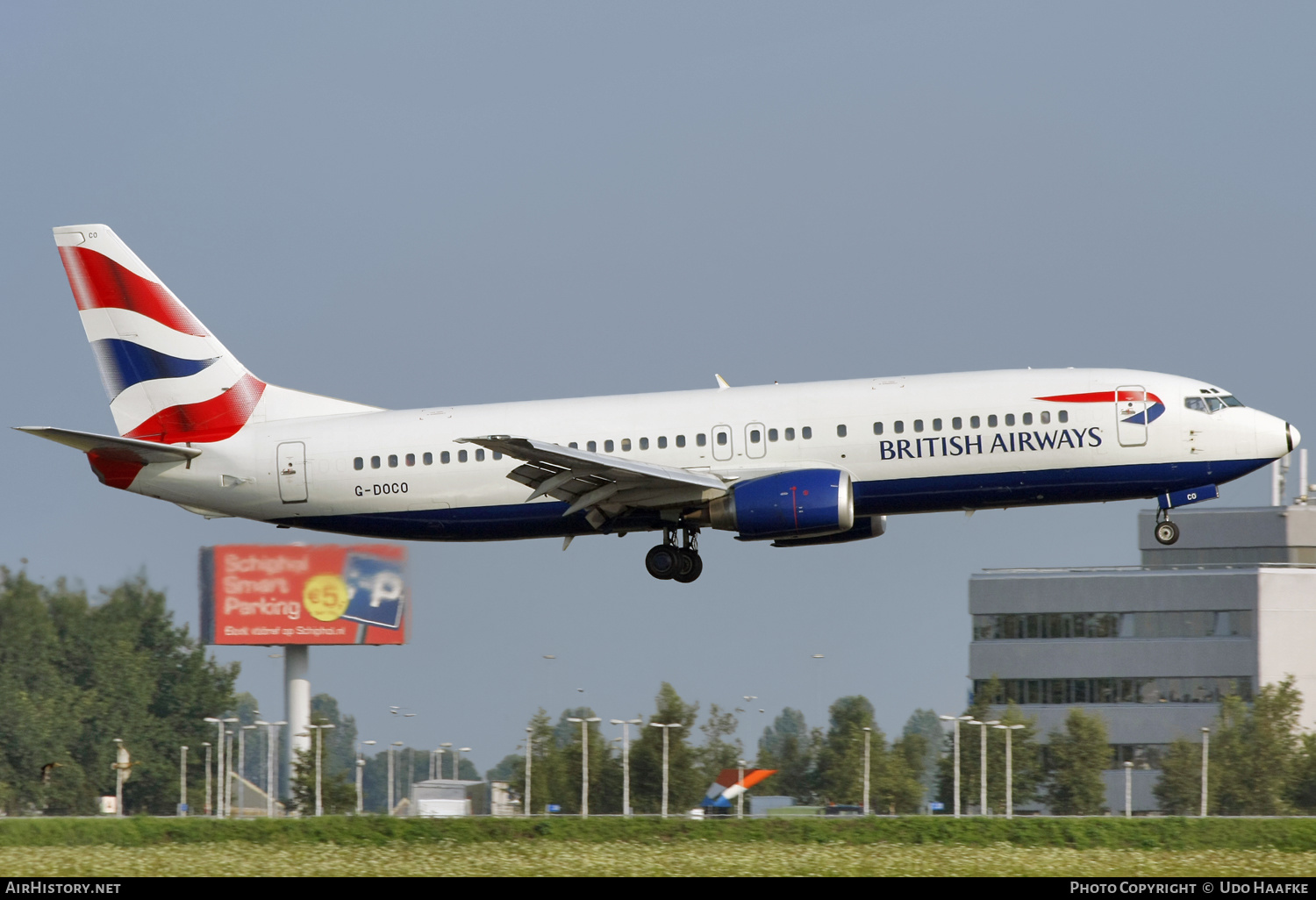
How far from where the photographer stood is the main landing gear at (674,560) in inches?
1527

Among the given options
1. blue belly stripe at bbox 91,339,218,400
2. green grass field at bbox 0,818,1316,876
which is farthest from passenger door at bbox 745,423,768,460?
blue belly stripe at bbox 91,339,218,400

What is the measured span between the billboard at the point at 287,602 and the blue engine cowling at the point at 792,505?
60527 mm

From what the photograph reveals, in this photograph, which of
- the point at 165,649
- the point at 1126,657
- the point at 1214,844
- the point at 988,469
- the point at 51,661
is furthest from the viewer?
the point at 165,649

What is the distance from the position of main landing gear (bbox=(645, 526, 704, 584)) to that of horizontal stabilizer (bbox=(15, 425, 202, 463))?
11414 mm

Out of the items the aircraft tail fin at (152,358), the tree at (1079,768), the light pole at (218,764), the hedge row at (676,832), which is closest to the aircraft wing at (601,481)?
the aircraft tail fin at (152,358)

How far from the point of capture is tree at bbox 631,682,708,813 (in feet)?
295

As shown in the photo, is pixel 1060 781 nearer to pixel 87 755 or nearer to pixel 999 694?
pixel 999 694

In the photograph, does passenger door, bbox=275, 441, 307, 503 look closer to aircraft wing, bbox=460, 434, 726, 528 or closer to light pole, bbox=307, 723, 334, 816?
aircraft wing, bbox=460, 434, 726, 528

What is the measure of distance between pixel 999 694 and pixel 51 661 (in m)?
62.6

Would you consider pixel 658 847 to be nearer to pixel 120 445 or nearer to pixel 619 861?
pixel 619 861

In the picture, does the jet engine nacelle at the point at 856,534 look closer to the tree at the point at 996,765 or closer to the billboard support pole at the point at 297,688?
the tree at the point at 996,765

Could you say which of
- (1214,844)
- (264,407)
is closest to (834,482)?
(264,407)

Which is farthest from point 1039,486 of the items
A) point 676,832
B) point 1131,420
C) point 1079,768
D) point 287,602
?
point 287,602

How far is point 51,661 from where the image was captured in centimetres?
11050
